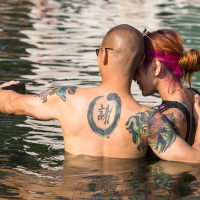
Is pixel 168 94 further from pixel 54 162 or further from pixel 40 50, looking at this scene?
pixel 40 50

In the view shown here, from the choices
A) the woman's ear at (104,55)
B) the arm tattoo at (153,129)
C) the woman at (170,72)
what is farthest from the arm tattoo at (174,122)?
the woman's ear at (104,55)

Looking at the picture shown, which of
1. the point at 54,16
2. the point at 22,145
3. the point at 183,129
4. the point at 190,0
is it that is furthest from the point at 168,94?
the point at 190,0

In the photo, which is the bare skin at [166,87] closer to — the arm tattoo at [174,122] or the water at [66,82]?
the arm tattoo at [174,122]

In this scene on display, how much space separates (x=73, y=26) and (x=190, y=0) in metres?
9.33

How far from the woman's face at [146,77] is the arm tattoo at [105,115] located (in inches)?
16.6

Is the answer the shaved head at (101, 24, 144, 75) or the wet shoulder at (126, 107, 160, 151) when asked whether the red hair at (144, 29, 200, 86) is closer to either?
the shaved head at (101, 24, 144, 75)

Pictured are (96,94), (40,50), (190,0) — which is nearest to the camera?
(96,94)

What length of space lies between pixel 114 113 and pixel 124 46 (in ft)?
1.91

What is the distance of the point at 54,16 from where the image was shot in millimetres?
21672

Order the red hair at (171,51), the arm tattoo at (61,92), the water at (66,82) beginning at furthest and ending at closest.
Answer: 1. the red hair at (171,51)
2. the arm tattoo at (61,92)
3. the water at (66,82)

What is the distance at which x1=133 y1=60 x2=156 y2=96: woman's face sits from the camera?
7234 millimetres

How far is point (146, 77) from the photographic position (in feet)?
24.0

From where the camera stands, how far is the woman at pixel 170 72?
7262 millimetres

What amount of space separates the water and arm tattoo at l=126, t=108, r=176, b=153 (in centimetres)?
28
